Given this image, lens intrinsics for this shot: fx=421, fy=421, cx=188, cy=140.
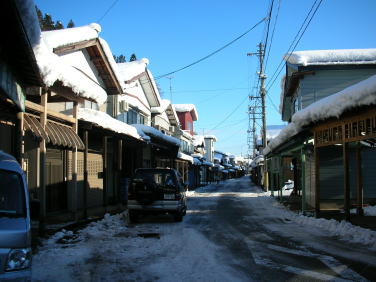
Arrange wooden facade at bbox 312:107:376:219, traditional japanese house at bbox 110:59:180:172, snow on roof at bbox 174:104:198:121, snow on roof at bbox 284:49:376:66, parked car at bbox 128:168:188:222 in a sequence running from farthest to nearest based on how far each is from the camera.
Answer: snow on roof at bbox 174:104:198:121 → traditional japanese house at bbox 110:59:180:172 → snow on roof at bbox 284:49:376:66 → parked car at bbox 128:168:188:222 → wooden facade at bbox 312:107:376:219

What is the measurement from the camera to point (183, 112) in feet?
186

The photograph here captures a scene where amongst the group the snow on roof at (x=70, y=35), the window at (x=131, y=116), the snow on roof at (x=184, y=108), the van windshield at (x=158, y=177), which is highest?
the snow on roof at (x=184, y=108)

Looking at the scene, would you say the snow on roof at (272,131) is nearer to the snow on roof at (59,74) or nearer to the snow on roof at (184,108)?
the snow on roof at (184,108)

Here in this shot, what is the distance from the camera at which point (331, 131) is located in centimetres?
1346

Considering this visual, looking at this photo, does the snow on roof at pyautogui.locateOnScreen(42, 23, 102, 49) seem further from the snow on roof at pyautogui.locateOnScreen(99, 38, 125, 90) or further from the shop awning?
the shop awning

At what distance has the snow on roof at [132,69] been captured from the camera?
25.1m

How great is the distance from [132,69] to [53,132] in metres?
15.4

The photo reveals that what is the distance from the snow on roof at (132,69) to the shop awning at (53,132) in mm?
12581

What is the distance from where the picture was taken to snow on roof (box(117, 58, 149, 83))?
82.4ft

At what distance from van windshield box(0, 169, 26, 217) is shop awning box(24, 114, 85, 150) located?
16.1 ft

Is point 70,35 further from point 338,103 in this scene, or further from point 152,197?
point 338,103

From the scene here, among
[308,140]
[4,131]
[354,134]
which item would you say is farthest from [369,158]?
[4,131]

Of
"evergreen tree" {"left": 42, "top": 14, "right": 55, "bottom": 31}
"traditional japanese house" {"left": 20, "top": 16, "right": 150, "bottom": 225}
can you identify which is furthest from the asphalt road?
"evergreen tree" {"left": 42, "top": 14, "right": 55, "bottom": 31}

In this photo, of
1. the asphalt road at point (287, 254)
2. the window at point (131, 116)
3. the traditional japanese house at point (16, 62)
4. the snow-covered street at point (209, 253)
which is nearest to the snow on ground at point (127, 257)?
the snow-covered street at point (209, 253)
